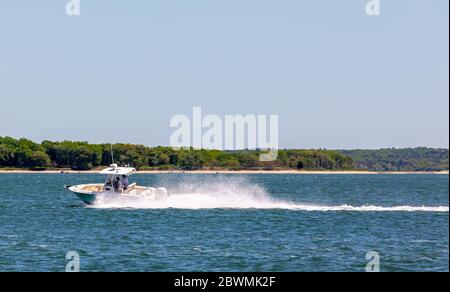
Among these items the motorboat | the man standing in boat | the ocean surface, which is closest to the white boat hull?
the motorboat

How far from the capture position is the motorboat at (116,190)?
228 ft

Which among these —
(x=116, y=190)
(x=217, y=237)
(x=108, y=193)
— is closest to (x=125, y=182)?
(x=116, y=190)

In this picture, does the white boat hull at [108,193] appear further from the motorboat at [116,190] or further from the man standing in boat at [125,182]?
the man standing in boat at [125,182]

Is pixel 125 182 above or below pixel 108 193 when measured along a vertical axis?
above

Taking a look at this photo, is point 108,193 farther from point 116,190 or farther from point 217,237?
point 217,237

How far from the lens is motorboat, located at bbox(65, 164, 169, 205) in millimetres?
69562

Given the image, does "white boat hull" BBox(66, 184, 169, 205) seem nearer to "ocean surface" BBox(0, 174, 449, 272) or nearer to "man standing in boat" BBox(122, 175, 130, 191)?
"man standing in boat" BBox(122, 175, 130, 191)

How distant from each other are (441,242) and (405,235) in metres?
4.55

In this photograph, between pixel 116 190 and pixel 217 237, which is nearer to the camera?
pixel 217 237

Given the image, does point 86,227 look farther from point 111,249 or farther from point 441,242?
point 441,242

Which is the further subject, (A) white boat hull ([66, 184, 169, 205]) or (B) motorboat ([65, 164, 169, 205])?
(A) white boat hull ([66, 184, 169, 205])

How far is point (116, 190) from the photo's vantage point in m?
70.6

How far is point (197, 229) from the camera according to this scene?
56.3 metres
